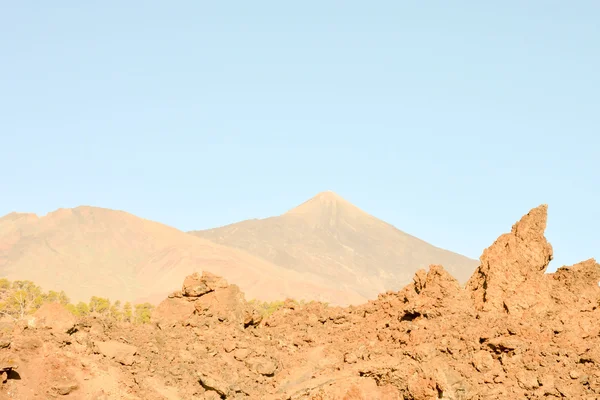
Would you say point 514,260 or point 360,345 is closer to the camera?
point 360,345

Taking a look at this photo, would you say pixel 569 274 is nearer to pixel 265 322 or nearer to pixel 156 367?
pixel 265 322

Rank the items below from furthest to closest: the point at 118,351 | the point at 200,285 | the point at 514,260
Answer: the point at 200,285 < the point at 514,260 < the point at 118,351

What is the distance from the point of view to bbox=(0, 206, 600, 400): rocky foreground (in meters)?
22.2

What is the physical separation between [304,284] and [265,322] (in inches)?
4354

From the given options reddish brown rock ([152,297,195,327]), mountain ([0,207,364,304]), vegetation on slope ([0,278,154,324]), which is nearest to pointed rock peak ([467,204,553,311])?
reddish brown rock ([152,297,195,327])

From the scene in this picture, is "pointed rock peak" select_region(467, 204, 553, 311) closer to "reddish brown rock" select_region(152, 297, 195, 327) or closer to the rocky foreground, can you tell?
the rocky foreground

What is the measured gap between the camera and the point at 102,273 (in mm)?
141875

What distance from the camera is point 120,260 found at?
150 meters

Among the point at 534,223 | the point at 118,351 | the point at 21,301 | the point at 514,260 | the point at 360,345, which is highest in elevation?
the point at 534,223

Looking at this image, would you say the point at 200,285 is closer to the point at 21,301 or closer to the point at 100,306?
the point at 21,301

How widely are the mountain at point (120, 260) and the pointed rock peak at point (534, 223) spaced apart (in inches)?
3885

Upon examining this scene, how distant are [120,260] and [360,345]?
128 meters

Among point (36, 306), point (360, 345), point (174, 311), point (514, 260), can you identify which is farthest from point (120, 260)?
point (514, 260)

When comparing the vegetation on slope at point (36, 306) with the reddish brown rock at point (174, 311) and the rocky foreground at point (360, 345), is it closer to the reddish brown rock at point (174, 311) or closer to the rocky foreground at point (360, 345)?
the reddish brown rock at point (174, 311)
